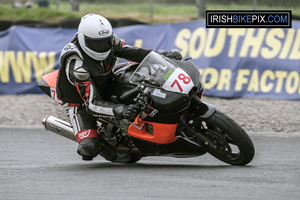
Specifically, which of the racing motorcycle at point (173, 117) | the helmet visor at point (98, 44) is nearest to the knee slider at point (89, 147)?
the racing motorcycle at point (173, 117)

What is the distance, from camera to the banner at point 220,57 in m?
11.0

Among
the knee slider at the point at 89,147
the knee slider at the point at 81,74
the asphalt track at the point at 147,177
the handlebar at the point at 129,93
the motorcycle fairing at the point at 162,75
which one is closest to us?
the asphalt track at the point at 147,177

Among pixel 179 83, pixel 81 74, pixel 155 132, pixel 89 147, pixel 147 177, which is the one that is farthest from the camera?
pixel 89 147

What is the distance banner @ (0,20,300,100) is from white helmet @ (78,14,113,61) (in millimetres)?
5224

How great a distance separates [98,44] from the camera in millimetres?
6199

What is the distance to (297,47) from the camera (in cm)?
1095

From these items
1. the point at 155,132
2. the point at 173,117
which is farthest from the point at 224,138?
the point at 155,132

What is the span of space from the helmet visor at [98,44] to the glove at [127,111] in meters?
0.65

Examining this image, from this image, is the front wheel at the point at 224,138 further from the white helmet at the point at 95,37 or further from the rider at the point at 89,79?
the white helmet at the point at 95,37

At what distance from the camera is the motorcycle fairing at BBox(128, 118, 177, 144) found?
5.93 m

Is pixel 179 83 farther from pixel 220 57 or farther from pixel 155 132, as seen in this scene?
pixel 220 57

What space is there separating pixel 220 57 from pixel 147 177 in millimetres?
5908

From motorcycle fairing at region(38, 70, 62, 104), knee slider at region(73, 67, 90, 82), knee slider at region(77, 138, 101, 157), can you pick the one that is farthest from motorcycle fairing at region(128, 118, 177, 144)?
Result: motorcycle fairing at region(38, 70, 62, 104)

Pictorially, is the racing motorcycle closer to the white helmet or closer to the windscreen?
the windscreen
